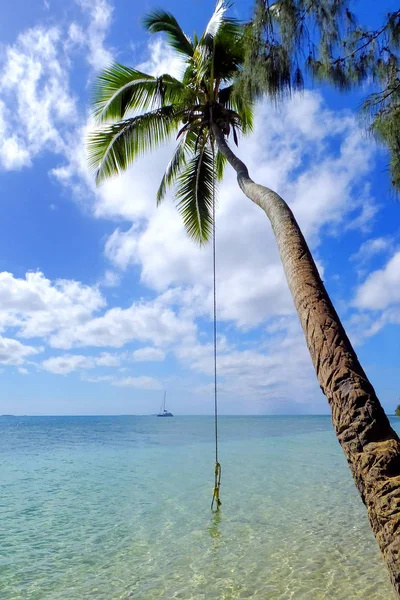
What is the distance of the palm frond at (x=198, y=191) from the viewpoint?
31.5 feet

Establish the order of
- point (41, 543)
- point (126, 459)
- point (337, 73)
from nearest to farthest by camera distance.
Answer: point (337, 73)
point (41, 543)
point (126, 459)

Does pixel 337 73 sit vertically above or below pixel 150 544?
above

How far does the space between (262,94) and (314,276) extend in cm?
325

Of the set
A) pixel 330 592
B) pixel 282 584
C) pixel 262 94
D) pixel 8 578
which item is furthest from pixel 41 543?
pixel 262 94

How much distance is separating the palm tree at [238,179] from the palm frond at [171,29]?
18 mm

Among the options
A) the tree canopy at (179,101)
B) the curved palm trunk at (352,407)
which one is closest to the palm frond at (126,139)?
the tree canopy at (179,101)

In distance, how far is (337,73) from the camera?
5.39 m

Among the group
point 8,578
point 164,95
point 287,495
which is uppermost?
point 164,95

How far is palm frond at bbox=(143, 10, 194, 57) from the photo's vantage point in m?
8.67

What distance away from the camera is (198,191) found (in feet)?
32.4

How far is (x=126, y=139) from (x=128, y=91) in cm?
94

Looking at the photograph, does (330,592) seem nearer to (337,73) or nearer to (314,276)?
(314,276)

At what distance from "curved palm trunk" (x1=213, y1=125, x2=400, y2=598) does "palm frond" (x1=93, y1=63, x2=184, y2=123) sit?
256 inches

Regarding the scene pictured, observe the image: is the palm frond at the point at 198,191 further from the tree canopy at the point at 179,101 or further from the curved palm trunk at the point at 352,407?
the curved palm trunk at the point at 352,407
